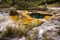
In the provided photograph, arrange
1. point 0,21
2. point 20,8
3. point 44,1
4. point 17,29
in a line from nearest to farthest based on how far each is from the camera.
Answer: point 17,29, point 0,21, point 20,8, point 44,1

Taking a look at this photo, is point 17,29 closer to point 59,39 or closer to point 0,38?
point 0,38

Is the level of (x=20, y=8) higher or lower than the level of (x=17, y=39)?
lower

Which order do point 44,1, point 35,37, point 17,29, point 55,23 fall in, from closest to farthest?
1. point 35,37
2. point 17,29
3. point 55,23
4. point 44,1

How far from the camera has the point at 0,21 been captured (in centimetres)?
1241

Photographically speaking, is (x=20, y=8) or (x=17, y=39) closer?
(x=17, y=39)

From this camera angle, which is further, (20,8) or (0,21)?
(20,8)

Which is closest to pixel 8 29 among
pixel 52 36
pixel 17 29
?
pixel 17 29

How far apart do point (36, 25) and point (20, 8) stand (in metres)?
7.11

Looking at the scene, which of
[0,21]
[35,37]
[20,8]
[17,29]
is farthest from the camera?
[20,8]

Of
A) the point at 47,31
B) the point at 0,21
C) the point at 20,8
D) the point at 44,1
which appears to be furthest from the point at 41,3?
the point at 47,31

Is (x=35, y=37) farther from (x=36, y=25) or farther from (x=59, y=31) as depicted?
(x=36, y=25)

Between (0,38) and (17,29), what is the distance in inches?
38.6

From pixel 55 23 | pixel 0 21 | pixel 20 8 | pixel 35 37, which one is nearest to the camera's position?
pixel 35 37

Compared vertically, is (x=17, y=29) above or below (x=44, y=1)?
above
